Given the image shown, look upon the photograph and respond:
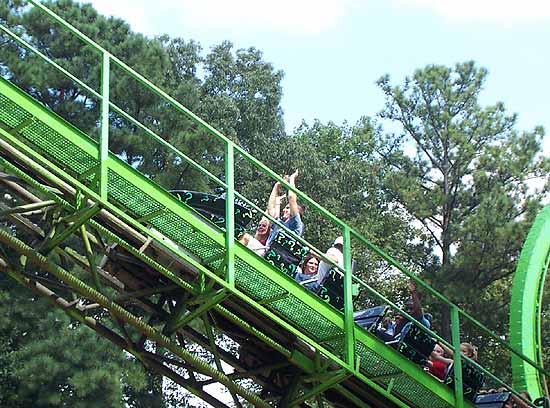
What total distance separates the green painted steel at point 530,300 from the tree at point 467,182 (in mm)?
13546

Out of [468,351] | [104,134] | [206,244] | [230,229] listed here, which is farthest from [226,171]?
[468,351]

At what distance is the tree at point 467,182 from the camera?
24906 mm

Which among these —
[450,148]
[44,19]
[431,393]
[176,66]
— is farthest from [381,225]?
[431,393]

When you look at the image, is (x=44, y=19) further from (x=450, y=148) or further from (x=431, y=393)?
(x=431, y=393)

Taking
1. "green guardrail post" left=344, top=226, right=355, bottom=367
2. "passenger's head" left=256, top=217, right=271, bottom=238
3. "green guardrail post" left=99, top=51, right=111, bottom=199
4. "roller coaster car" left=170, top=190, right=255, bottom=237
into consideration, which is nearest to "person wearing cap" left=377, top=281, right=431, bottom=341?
"green guardrail post" left=344, top=226, right=355, bottom=367

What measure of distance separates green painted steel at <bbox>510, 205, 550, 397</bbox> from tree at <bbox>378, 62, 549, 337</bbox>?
13.5 meters

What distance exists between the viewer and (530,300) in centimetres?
1067

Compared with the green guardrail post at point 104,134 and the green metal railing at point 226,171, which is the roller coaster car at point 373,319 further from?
the green guardrail post at point 104,134

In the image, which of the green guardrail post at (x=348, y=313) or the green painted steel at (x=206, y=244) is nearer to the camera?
the green painted steel at (x=206, y=244)

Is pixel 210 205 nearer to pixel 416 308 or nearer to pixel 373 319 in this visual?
pixel 373 319

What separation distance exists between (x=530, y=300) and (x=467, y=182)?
16.7 meters

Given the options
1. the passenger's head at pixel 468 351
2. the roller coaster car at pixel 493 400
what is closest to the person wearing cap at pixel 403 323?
the passenger's head at pixel 468 351

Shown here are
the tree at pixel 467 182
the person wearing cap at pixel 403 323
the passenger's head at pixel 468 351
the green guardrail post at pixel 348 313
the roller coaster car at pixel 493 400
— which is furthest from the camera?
the tree at pixel 467 182

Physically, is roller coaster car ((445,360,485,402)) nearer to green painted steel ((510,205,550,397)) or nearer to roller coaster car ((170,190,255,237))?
green painted steel ((510,205,550,397))
